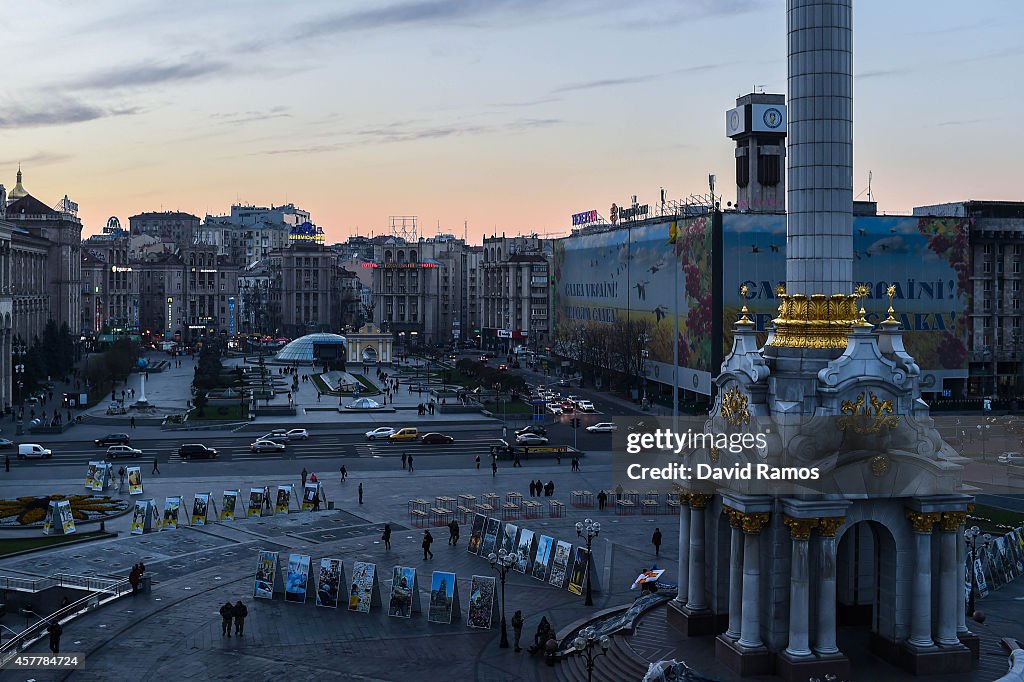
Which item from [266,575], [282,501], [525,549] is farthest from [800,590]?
[282,501]

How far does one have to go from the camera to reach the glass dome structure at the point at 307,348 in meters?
165

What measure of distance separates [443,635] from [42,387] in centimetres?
8784

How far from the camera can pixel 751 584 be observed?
98.5 feet

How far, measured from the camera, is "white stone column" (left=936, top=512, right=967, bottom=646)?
30312 mm

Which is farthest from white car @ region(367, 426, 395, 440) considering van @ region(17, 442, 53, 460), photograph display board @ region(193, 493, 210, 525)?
photograph display board @ region(193, 493, 210, 525)

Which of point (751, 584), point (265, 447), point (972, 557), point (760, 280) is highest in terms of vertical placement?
point (760, 280)

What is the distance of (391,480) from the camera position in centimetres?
6531

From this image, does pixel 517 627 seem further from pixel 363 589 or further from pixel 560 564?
pixel 560 564

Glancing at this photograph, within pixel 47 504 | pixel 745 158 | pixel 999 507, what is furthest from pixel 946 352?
pixel 47 504

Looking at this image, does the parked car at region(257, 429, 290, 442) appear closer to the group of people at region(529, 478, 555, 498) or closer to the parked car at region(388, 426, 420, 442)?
the parked car at region(388, 426, 420, 442)

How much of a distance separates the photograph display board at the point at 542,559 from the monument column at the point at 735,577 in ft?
40.7

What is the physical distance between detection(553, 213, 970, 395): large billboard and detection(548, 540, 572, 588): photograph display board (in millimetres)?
57026

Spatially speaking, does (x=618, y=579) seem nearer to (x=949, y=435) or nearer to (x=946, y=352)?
(x=949, y=435)

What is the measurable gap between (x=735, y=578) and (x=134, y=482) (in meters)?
38.9
